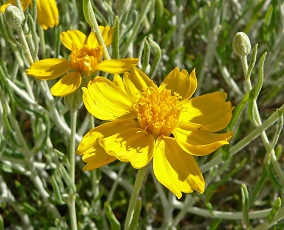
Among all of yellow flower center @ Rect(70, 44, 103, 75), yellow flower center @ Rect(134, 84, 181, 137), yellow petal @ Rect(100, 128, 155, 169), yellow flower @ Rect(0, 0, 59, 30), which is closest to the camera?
yellow petal @ Rect(100, 128, 155, 169)

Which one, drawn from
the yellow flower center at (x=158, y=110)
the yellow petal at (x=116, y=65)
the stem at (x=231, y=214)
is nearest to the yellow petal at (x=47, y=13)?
the yellow petal at (x=116, y=65)

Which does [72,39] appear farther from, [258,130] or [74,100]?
[258,130]

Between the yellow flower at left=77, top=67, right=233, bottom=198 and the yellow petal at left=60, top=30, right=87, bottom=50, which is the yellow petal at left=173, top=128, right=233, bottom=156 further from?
the yellow petal at left=60, top=30, right=87, bottom=50

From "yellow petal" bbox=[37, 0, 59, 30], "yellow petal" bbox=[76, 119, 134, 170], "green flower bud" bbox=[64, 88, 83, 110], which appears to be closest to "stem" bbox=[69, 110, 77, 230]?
"green flower bud" bbox=[64, 88, 83, 110]

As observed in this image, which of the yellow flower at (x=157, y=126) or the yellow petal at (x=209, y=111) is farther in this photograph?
the yellow petal at (x=209, y=111)

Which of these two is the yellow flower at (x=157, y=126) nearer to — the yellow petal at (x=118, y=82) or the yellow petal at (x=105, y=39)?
the yellow petal at (x=118, y=82)

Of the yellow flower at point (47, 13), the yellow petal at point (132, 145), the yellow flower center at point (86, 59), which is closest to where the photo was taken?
the yellow petal at point (132, 145)

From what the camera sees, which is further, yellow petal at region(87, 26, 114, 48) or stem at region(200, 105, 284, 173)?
yellow petal at region(87, 26, 114, 48)

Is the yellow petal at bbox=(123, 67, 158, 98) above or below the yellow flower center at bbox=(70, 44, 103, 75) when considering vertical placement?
below
